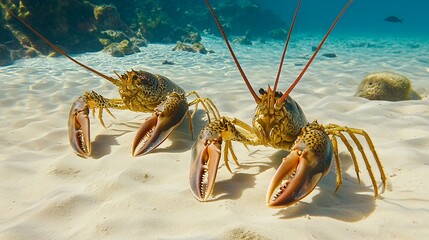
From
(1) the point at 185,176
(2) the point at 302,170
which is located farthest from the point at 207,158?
(2) the point at 302,170

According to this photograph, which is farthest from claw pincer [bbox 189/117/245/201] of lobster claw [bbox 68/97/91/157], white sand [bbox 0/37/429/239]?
lobster claw [bbox 68/97/91/157]

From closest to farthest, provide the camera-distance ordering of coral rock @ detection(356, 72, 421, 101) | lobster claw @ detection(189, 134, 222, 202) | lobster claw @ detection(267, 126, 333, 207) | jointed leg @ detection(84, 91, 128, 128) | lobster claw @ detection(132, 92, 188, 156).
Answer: lobster claw @ detection(267, 126, 333, 207) < lobster claw @ detection(189, 134, 222, 202) < lobster claw @ detection(132, 92, 188, 156) < jointed leg @ detection(84, 91, 128, 128) < coral rock @ detection(356, 72, 421, 101)

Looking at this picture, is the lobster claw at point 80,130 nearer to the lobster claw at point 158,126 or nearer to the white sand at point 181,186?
the white sand at point 181,186

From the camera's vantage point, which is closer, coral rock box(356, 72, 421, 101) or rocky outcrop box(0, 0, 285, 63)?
coral rock box(356, 72, 421, 101)

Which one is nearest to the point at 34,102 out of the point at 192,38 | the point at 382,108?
the point at 382,108

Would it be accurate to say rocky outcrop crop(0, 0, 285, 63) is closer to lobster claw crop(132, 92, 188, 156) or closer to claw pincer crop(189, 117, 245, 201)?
lobster claw crop(132, 92, 188, 156)

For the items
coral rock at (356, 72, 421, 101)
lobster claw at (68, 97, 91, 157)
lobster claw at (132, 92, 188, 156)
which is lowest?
lobster claw at (68, 97, 91, 157)

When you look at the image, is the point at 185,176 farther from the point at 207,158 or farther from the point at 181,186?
the point at 207,158

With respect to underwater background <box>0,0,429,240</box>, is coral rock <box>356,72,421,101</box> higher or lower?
higher
